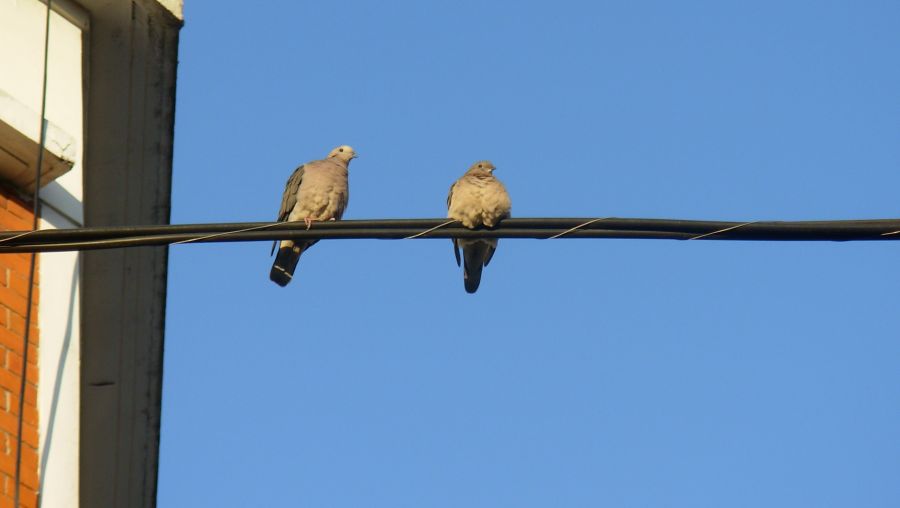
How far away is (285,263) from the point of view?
865 centimetres

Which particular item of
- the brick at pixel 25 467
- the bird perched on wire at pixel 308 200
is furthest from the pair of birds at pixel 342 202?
the brick at pixel 25 467

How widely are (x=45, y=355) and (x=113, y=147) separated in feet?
3.72

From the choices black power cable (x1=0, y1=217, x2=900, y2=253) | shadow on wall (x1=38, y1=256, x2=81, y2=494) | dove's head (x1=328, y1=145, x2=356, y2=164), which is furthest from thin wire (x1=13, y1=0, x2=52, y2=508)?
dove's head (x1=328, y1=145, x2=356, y2=164)

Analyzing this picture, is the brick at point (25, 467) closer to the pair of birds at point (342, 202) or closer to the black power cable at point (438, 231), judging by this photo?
the black power cable at point (438, 231)

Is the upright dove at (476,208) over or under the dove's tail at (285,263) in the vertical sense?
over

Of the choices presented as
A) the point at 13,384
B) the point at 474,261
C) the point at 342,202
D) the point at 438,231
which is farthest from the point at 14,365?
the point at 342,202

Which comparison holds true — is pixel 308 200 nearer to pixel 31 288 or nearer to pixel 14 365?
pixel 31 288

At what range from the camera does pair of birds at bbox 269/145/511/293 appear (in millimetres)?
7270

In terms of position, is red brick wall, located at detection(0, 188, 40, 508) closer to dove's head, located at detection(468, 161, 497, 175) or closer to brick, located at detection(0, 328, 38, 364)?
brick, located at detection(0, 328, 38, 364)

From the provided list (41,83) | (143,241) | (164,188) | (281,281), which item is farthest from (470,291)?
(143,241)

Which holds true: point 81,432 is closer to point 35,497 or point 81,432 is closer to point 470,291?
point 35,497

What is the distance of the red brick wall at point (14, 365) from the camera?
5.37 m

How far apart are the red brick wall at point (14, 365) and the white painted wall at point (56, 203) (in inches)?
2.5

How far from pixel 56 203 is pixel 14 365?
0.83 m
